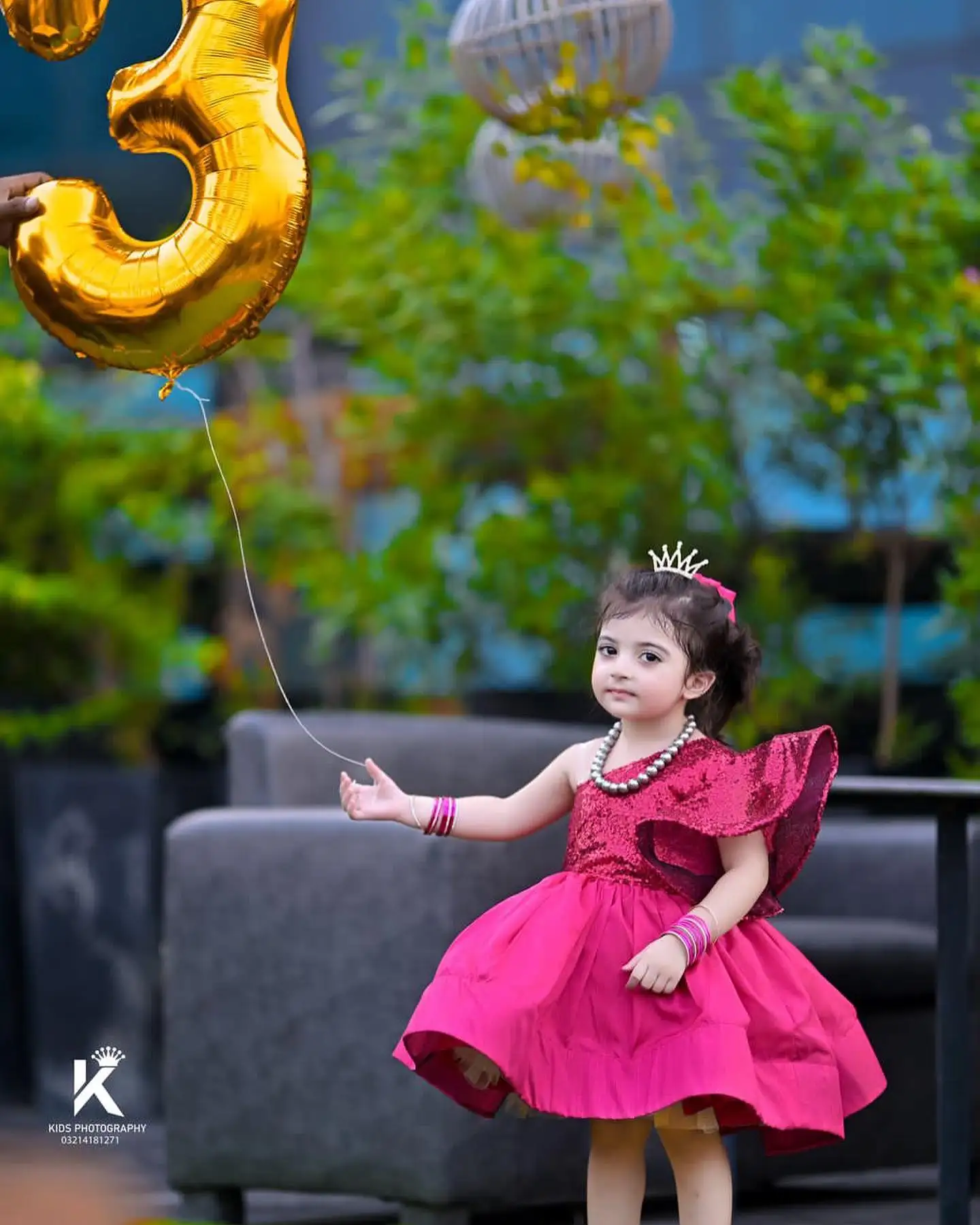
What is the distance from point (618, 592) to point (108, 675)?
348cm

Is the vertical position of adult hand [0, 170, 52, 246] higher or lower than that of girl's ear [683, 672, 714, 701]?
higher

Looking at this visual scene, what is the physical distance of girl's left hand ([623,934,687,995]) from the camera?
1.74m

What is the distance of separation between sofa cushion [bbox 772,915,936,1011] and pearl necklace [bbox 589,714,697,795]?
2.80ft

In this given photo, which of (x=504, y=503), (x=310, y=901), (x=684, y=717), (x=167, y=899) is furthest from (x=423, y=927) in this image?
(x=504, y=503)

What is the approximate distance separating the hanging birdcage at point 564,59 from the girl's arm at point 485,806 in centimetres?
135

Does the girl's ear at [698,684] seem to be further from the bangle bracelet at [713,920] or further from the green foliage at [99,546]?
the green foliage at [99,546]

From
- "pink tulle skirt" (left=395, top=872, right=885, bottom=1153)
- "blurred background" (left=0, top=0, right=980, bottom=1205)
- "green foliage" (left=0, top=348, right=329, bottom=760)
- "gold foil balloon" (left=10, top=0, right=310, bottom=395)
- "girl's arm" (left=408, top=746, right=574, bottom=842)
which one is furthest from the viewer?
"green foliage" (left=0, top=348, right=329, bottom=760)

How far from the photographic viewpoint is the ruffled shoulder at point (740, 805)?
6.06ft

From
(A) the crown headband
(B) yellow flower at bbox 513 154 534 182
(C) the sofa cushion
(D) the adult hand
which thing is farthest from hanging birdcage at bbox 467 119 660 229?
(D) the adult hand

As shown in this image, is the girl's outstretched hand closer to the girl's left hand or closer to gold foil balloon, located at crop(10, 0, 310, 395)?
the girl's left hand

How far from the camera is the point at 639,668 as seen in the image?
74.3 inches

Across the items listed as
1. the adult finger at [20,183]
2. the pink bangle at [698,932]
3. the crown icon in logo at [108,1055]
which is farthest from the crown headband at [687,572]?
the crown icon in logo at [108,1055]

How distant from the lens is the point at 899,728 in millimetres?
4309

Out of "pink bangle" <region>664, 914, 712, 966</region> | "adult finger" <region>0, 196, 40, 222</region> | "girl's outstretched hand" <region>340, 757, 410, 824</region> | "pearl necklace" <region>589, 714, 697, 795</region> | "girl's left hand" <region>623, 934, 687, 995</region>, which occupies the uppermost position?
"adult finger" <region>0, 196, 40, 222</region>
